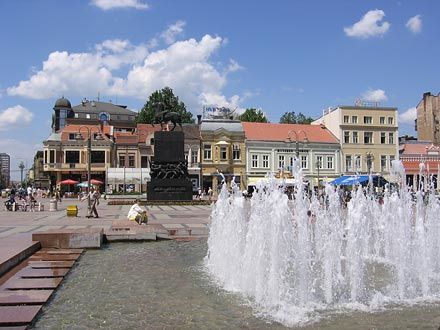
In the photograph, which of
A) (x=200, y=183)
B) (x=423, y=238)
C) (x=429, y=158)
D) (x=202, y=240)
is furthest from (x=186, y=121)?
(x=423, y=238)

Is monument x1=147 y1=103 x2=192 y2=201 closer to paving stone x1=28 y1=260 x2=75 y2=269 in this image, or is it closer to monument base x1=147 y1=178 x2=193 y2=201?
monument base x1=147 y1=178 x2=193 y2=201

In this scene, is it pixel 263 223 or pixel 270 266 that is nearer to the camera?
pixel 270 266

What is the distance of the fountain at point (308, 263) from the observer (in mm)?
7422

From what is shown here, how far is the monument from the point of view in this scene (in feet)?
120

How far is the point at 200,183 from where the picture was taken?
65.4m

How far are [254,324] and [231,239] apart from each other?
4280mm

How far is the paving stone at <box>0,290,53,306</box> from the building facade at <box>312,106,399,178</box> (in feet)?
207

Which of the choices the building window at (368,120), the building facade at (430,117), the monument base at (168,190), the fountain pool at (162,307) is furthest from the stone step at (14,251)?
the building facade at (430,117)

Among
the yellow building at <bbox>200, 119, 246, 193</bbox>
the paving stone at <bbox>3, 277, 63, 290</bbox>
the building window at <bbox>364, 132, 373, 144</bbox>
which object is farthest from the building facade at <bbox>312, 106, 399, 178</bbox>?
the paving stone at <bbox>3, 277, 63, 290</bbox>

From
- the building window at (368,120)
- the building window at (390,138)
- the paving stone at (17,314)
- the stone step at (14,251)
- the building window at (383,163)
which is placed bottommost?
the paving stone at (17,314)

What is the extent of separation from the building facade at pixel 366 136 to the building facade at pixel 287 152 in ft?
5.09

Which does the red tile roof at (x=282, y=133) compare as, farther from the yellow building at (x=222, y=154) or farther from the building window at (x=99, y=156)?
the building window at (x=99, y=156)

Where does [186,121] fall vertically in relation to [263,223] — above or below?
above

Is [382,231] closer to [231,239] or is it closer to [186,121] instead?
[231,239]
